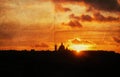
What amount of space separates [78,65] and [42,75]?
8.79 metres

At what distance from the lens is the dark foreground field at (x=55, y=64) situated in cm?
8412

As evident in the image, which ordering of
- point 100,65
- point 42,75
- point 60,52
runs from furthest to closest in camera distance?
point 60,52, point 100,65, point 42,75

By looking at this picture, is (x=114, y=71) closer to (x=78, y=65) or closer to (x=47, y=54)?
(x=78, y=65)

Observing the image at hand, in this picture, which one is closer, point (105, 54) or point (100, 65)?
point (100, 65)

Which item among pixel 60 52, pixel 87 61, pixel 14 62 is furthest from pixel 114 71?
pixel 14 62

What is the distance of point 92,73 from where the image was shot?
84875 millimetres

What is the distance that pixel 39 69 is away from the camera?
84.9 metres

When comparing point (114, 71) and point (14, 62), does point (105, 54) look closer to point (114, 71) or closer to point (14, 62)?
point (114, 71)

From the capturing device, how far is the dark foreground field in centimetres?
8412

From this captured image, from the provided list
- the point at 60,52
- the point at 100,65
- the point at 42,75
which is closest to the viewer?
the point at 42,75

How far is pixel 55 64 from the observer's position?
86.9 metres

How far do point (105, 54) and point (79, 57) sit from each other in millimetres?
7674

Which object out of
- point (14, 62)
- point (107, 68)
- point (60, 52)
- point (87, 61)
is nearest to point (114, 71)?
point (107, 68)

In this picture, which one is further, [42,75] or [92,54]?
[92,54]
